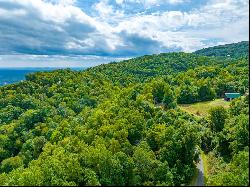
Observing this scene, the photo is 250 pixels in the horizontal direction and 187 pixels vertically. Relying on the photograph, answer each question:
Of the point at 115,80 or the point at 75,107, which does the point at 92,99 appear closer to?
the point at 75,107

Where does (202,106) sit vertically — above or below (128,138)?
below

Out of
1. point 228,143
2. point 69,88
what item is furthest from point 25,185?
point 69,88

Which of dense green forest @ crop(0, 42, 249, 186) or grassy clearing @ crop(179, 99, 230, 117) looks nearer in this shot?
dense green forest @ crop(0, 42, 249, 186)

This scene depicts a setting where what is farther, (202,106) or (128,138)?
(202,106)
